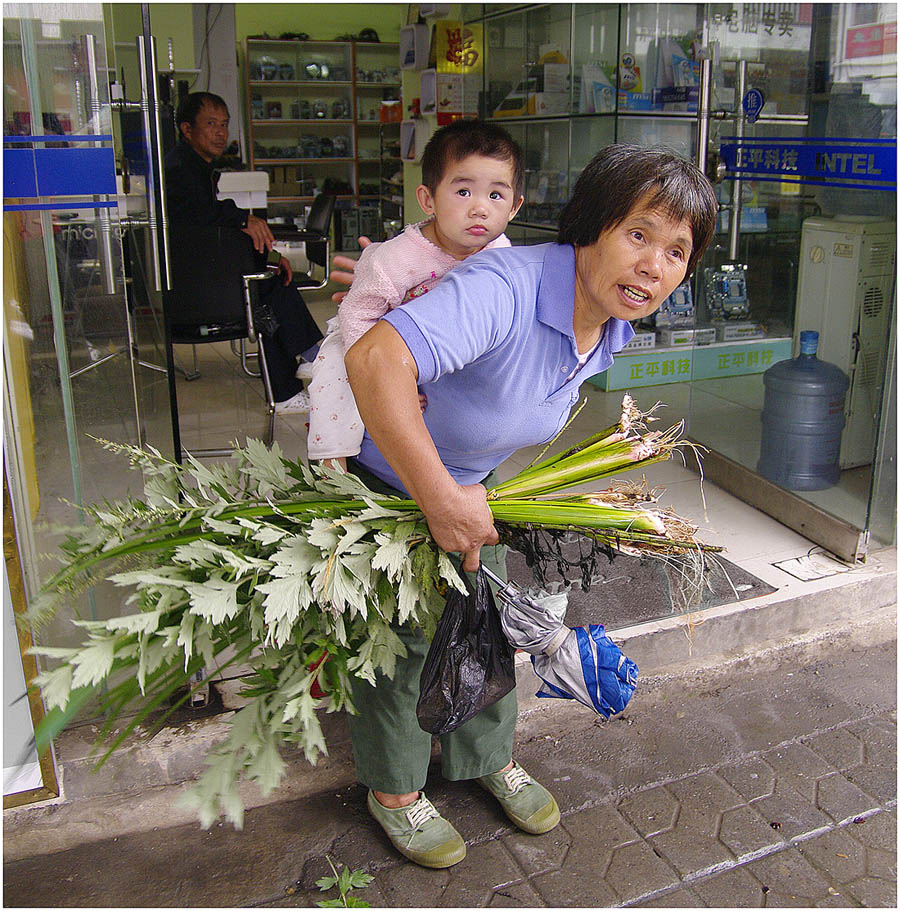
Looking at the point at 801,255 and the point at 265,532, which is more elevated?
the point at 801,255

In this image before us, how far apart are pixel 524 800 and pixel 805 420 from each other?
6.98 ft

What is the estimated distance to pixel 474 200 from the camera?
81.7 inches

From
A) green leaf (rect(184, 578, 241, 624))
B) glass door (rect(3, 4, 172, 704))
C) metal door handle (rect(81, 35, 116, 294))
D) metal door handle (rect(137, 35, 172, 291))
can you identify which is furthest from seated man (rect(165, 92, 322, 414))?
green leaf (rect(184, 578, 241, 624))

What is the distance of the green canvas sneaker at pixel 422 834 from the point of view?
211 cm

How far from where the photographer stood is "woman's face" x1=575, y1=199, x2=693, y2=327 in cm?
169

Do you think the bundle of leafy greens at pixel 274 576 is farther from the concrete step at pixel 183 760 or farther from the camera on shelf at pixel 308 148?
the camera on shelf at pixel 308 148

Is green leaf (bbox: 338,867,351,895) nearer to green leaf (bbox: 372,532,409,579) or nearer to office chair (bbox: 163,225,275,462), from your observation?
green leaf (bbox: 372,532,409,579)

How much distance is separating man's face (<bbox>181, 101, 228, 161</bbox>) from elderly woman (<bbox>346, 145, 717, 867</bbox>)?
9.33ft

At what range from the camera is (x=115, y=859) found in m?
2.15

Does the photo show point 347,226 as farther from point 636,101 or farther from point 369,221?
point 636,101

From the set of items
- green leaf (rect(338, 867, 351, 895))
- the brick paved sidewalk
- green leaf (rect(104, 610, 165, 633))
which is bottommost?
the brick paved sidewalk

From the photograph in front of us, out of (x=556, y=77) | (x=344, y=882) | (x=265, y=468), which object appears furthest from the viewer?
(x=556, y=77)

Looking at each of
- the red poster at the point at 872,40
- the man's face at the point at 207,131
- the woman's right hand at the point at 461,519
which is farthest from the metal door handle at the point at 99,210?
the red poster at the point at 872,40

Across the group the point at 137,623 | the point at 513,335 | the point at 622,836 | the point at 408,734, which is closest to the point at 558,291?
the point at 513,335
